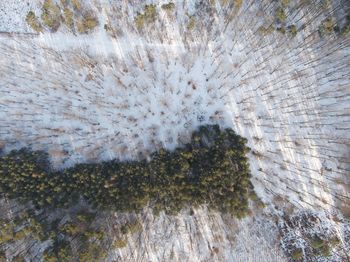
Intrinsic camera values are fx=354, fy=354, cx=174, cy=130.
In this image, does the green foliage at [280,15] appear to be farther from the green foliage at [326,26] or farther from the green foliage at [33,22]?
the green foliage at [33,22]

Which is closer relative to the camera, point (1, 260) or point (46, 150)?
point (1, 260)

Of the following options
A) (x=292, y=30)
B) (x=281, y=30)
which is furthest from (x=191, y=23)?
(x=292, y=30)

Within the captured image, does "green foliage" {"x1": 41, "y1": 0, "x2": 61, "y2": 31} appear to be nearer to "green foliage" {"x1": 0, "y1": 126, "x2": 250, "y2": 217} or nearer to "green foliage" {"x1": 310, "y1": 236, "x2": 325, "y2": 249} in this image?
"green foliage" {"x1": 0, "y1": 126, "x2": 250, "y2": 217}

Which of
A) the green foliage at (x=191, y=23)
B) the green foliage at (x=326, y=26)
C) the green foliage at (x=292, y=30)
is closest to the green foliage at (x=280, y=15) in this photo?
the green foliage at (x=292, y=30)

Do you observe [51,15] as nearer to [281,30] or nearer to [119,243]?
[281,30]

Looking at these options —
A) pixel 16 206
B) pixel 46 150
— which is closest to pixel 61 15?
pixel 46 150

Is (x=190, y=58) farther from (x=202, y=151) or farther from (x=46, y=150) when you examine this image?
(x=46, y=150)
